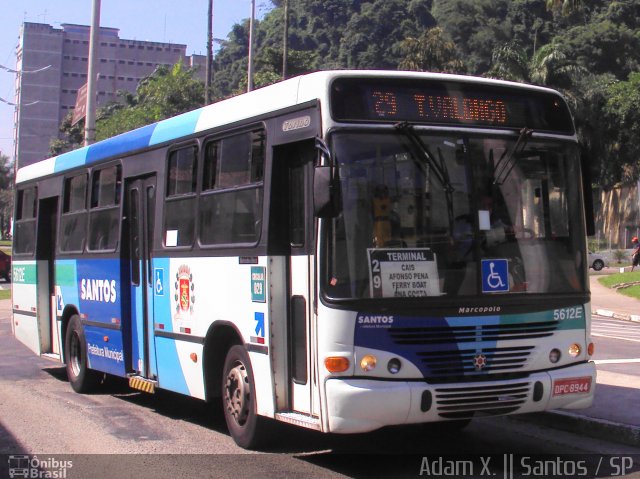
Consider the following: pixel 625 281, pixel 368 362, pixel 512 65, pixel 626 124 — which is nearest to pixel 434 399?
pixel 368 362

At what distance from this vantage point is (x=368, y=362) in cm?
634

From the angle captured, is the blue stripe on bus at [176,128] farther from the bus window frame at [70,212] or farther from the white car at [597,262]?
the white car at [597,262]

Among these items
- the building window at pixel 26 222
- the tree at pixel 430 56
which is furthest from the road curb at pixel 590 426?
the tree at pixel 430 56

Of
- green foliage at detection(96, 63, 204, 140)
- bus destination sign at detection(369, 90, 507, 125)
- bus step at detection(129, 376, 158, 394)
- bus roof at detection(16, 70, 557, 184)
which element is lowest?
bus step at detection(129, 376, 158, 394)

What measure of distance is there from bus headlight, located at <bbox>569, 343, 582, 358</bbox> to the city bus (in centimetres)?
2

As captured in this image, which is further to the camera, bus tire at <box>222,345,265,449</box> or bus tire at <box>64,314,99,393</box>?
bus tire at <box>64,314,99,393</box>

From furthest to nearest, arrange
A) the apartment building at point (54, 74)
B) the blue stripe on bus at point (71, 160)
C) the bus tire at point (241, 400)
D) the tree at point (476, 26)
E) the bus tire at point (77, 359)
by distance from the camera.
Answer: the apartment building at point (54, 74) < the tree at point (476, 26) < the blue stripe on bus at point (71, 160) < the bus tire at point (77, 359) < the bus tire at point (241, 400)

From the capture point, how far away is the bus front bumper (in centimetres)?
623

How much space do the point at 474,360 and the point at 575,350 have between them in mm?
1066

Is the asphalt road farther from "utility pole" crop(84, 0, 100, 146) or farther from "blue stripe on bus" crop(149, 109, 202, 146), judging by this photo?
"utility pole" crop(84, 0, 100, 146)

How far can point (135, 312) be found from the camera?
9.98 meters

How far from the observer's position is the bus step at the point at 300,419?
6.54 m

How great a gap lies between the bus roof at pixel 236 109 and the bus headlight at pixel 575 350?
2269mm

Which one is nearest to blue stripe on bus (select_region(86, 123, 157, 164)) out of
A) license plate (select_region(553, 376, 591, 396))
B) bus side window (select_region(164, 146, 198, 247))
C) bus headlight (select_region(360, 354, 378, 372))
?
bus side window (select_region(164, 146, 198, 247))
